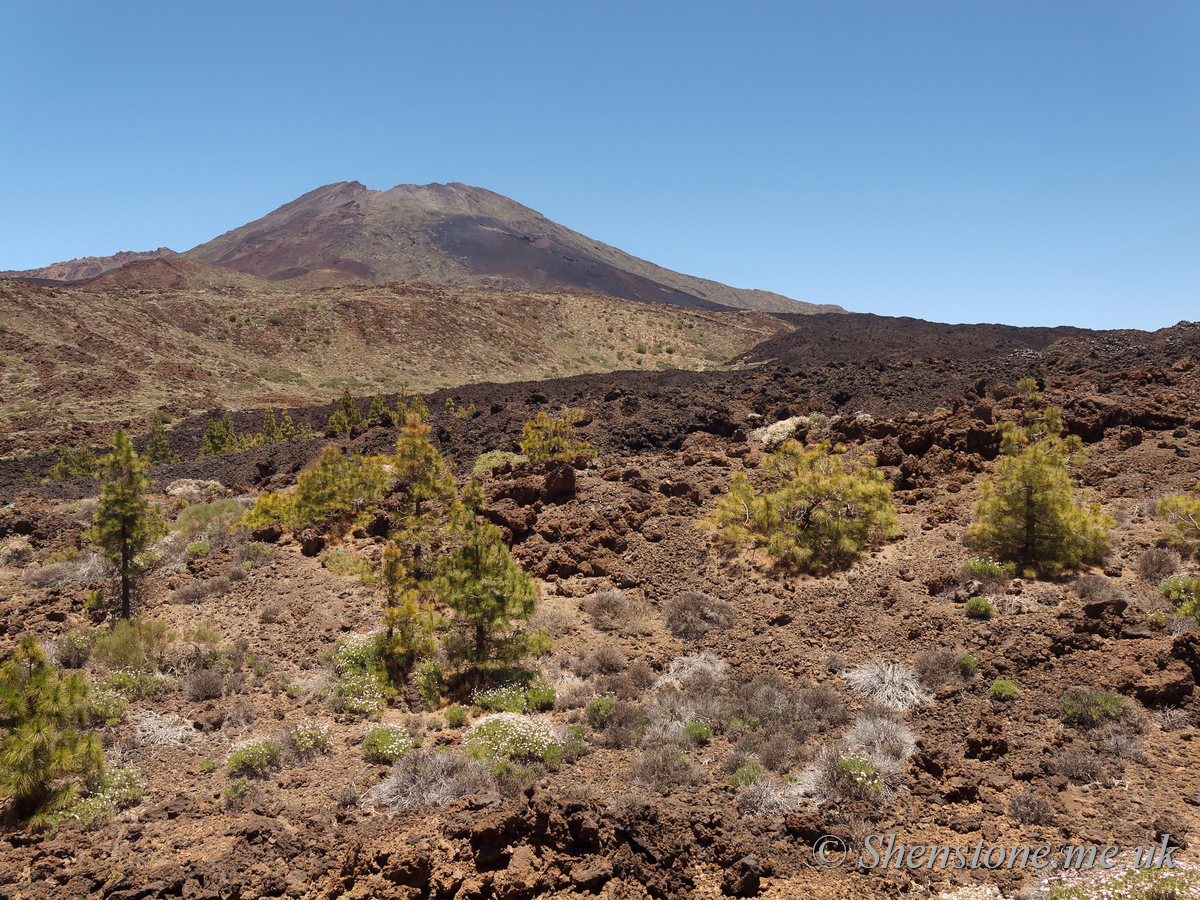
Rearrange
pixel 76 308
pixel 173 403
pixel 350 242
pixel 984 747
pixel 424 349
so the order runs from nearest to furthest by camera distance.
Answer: pixel 984 747, pixel 173 403, pixel 76 308, pixel 424 349, pixel 350 242

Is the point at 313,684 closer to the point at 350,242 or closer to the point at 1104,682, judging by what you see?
the point at 1104,682

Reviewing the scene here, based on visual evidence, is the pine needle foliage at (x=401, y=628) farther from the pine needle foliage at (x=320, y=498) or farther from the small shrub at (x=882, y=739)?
the small shrub at (x=882, y=739)

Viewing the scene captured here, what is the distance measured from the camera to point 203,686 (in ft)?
28.5

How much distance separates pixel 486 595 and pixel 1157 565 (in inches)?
384

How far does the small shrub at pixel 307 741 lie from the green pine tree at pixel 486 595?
7.11 ft

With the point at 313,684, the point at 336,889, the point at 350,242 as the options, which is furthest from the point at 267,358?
the point at 350,242

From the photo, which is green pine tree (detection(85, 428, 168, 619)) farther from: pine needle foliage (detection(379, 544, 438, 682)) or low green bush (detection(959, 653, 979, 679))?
low green bush (detection(959, 653, 979, 679))

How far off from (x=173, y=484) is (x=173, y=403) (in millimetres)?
17730

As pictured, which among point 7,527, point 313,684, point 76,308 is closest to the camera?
point 313,684

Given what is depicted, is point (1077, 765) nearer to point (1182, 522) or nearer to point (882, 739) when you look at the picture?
point (882, 739)

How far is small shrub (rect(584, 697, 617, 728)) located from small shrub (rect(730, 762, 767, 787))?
1.90 m

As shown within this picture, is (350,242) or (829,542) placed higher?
(350,242)

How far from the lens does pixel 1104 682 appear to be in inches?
281

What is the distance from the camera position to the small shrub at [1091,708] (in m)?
6.61
